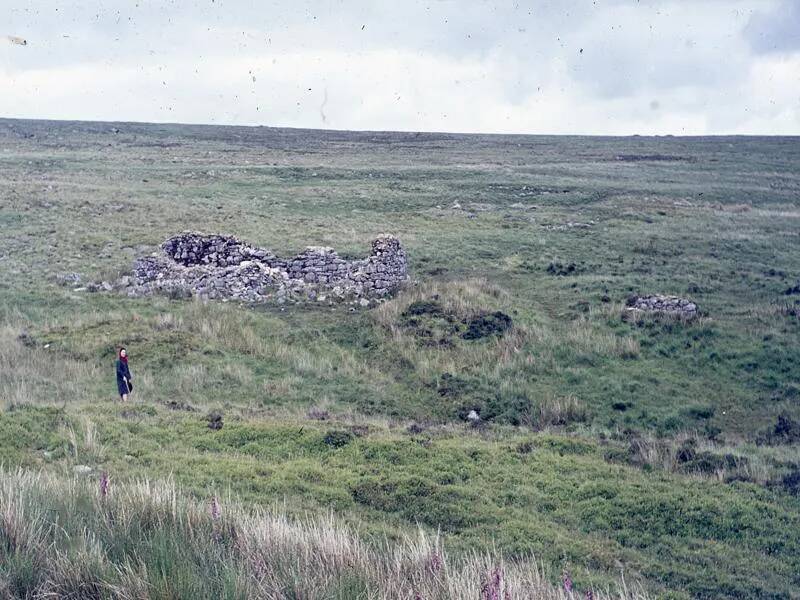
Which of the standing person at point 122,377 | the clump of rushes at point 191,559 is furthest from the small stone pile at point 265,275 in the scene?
the clump of rushes at point 191,559

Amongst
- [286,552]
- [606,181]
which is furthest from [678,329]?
[606,181]

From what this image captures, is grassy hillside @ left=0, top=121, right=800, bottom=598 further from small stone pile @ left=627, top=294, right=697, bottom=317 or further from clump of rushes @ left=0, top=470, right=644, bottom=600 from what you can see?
clump of rushes @ left=0, top=470, right=644, bottom=600

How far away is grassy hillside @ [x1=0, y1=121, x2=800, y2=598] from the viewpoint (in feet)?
30.3

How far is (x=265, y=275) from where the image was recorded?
23.8 m

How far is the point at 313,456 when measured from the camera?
37.1 feet

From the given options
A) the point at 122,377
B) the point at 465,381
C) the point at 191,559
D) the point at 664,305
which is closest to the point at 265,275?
the point at 465,381

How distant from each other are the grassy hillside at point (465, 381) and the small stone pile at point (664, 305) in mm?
689

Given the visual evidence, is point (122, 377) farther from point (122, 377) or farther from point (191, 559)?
point (191, 559)

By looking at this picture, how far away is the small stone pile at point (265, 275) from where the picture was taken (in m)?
22.8

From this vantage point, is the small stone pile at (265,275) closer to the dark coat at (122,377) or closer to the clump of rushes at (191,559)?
the dark coat at (122,377)

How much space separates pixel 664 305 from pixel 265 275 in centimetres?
1224

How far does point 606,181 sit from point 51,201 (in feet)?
122

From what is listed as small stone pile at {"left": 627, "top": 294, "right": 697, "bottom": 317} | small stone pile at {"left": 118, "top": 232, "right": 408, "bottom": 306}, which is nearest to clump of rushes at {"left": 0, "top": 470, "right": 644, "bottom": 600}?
small stone pile at {"left": 118, "top": 232, "right": 408, "bottom": 306}

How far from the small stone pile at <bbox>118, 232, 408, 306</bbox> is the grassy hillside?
1.05 meters
